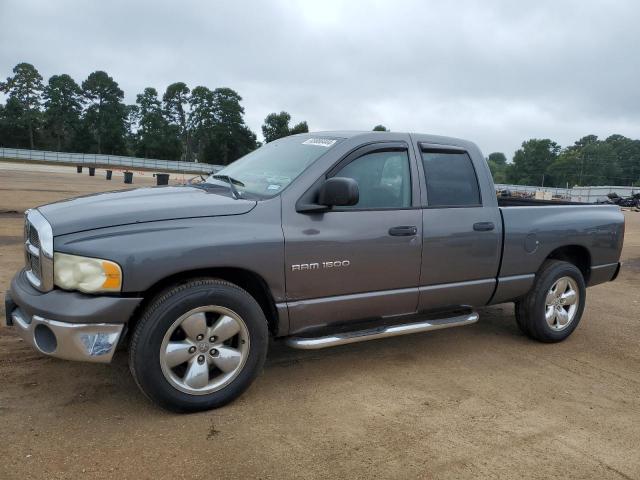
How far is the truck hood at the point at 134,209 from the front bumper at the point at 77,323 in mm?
408

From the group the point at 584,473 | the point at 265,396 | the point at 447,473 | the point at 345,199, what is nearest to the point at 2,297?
the point at 265,396

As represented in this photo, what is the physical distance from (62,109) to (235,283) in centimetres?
9009

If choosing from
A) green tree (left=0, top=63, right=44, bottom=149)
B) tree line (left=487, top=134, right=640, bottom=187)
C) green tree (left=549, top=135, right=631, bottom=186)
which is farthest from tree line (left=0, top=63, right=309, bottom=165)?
green tree (left=549, top=135, right=631, bottom=186)

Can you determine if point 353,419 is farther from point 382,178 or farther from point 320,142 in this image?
point 320,142

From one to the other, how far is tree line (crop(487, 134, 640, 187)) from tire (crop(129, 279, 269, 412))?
A: 97.4 m

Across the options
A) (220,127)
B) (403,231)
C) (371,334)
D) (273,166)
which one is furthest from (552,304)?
(220,127)

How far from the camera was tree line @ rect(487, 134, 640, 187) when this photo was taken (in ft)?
326

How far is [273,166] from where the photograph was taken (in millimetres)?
4070

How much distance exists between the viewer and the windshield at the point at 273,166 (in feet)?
12.3

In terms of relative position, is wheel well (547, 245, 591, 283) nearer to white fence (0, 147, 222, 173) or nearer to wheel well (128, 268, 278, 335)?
wheel well (128, 268, 278, 335)

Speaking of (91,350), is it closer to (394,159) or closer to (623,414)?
(394,159)

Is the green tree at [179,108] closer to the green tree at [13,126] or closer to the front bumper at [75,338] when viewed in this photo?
the green tree at [13,126]

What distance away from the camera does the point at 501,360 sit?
449cm

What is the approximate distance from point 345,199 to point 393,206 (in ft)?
2.17
